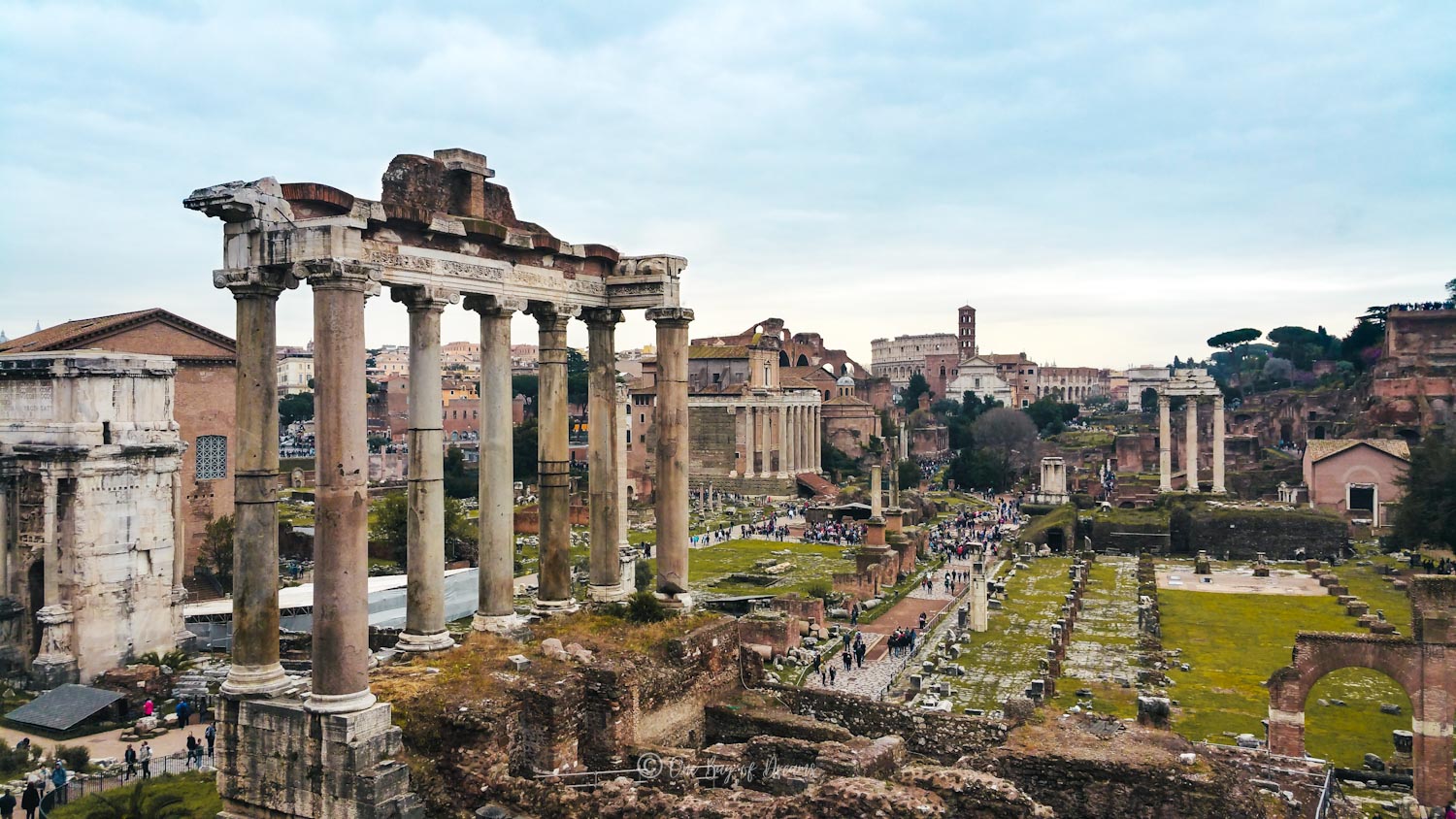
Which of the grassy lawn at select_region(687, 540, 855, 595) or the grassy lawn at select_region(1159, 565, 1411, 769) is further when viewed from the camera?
the grassy lawn at select_region(687, 540, 855, 595)

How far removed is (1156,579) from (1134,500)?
2140cm

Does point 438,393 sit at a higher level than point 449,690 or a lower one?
higher

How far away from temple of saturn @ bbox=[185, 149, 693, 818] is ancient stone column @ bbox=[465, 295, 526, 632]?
1.0 inches

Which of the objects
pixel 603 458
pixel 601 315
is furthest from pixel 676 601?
pixel 601 315

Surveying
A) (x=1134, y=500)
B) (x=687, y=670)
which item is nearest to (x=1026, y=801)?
(x=687, y=670)

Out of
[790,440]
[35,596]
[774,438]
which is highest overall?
[774,438]

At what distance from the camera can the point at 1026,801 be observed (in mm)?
9492

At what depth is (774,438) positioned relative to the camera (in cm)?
7525

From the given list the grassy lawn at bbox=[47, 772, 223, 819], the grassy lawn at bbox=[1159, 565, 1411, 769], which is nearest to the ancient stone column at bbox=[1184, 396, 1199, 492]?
the grassy lawn at bbox=[1159, 565, 1411, 769]

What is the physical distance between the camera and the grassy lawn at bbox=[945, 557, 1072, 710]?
72.7 ft

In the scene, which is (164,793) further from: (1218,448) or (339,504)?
(1218,448)

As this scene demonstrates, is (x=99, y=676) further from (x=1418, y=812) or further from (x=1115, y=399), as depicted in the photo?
(x=1115, y=399)

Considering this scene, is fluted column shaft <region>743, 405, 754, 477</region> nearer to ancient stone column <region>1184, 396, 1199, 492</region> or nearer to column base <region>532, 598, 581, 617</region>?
ancient stone column <region>1184, 396, 1199, 492</region>

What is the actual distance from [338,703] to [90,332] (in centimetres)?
2696
